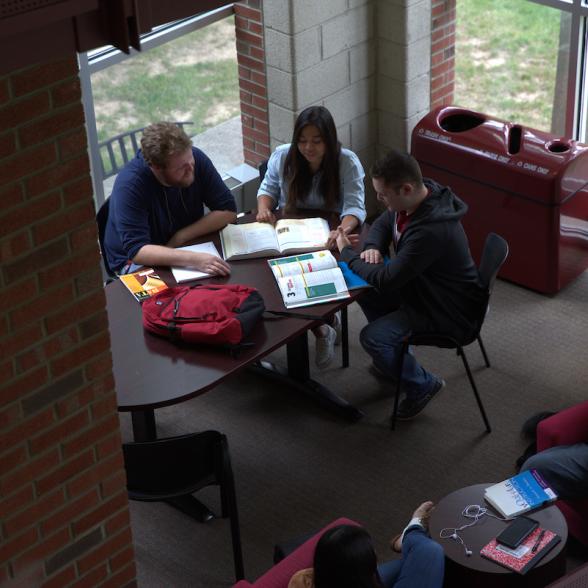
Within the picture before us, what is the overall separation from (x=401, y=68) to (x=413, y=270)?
7.24 feet

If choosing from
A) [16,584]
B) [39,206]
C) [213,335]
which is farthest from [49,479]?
[213,335]

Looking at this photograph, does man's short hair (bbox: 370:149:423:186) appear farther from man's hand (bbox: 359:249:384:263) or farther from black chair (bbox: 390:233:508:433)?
black chair (bbox: 390:233:508:433)

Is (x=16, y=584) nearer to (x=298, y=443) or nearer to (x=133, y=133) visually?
(x=298, y=443)

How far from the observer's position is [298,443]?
16.9 feet

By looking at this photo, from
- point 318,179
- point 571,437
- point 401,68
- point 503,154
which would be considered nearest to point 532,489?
point 571,437

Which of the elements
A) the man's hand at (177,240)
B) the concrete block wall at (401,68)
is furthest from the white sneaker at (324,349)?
the concrete block wall at (401,68)

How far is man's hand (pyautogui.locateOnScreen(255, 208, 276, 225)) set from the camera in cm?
534

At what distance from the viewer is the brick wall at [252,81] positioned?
621 centimetres

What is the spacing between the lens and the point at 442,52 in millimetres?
6750

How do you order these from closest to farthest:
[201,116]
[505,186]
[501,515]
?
[501,515] < [505,186] < [201,116]

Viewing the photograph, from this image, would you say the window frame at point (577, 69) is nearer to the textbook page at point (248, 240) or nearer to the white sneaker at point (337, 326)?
the white sneaker at point (337, 326)

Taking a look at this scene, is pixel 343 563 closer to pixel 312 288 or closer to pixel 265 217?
pixel 312 288

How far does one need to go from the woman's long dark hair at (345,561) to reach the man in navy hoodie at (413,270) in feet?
6.00

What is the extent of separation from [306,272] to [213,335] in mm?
710
